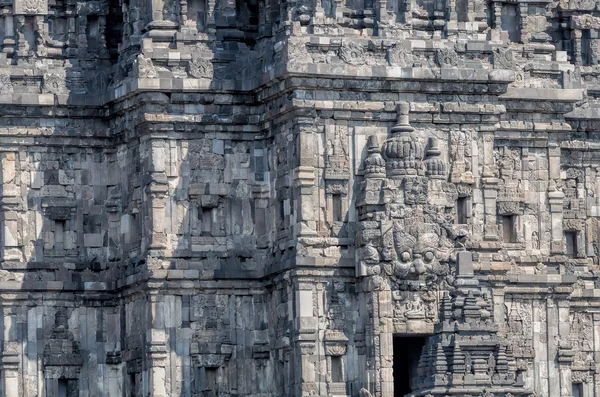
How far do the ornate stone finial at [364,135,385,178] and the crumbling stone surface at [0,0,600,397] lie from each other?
0.05 metres

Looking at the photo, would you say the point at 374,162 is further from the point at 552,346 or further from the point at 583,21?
the point at 583,21

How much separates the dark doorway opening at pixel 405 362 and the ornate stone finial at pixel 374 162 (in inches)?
168

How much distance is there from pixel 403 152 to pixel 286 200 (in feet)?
10.4

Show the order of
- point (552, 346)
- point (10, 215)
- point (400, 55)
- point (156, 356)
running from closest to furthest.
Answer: point (400, 55)
point (156, 356)
point (10, 215)
point (552, 346)

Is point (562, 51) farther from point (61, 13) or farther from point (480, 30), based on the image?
point (61, 13)

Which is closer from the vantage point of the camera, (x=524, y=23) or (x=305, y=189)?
(x=305, y=189)

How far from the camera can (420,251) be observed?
9650cm

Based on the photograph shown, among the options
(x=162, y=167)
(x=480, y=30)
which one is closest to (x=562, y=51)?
(x=480, y=30)

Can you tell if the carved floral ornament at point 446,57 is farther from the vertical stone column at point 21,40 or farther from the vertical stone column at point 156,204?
the vertical stone column at point 21,40

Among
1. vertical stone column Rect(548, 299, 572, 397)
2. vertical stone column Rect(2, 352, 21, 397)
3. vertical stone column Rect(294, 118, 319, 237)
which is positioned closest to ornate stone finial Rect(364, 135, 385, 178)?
vertical stone column Rect(294, 118, 319, 237)

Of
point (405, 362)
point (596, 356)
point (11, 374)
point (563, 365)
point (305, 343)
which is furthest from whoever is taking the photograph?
point (596, 356)

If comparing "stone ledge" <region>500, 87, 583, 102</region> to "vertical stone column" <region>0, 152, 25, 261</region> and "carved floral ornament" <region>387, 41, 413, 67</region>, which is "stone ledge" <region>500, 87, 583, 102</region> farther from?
"vertical stone column" <region>0, 152, 25, 261</region>

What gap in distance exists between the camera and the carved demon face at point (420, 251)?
96312mm

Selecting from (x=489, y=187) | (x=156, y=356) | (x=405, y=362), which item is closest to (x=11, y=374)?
(x=156, y=356)
